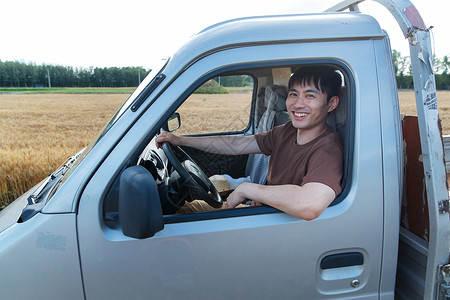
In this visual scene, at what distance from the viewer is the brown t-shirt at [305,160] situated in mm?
1526

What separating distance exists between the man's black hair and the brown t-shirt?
213mm

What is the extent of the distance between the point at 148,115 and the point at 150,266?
0.62 meters

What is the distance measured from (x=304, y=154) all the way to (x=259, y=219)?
1.64 ft

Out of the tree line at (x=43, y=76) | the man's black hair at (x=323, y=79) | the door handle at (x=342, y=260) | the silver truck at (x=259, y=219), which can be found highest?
the tree line at (x=43, y=76)

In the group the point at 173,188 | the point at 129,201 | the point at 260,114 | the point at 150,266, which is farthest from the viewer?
the point at 260,114

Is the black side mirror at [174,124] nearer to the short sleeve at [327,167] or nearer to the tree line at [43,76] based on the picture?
the short sleeve at [327,167]

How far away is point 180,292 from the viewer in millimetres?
1417

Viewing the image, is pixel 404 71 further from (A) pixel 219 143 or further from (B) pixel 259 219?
(B) pixel 259 219

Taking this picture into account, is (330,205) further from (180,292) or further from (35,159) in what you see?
(35,159)

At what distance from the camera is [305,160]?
5.65ft

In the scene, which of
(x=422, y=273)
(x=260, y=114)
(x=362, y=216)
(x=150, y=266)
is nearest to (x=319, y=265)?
(x=362, y=216)

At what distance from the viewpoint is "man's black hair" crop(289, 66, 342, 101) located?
1777 millimetres

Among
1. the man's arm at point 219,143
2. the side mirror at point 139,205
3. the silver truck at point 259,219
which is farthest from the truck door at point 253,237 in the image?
the man's arm at point 219,143

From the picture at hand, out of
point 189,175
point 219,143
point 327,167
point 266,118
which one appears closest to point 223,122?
point 266,118
